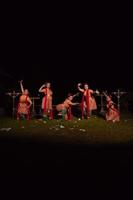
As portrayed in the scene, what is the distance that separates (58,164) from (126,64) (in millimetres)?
31672

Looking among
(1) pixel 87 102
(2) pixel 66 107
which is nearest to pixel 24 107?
(2) pixel 66 107

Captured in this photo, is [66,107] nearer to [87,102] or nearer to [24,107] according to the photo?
[87,102]

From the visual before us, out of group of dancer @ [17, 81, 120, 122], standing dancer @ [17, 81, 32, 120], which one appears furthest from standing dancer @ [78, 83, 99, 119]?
standing dancer @ [17, 81, 32, 120]

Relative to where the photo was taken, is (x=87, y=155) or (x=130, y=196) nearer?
(x=130, y=196)

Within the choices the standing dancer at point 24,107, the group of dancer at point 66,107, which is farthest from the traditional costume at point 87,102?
the standing dancer at point 24,107

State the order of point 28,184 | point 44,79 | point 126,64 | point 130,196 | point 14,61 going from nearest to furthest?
point 130,196 → point 28,184 → point 44,79 → point 14,61 → point 126,64

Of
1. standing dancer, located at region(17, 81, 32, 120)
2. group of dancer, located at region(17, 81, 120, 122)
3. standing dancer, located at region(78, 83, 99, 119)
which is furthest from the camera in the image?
standing dancer, located at region(78, 83, 99, 119)

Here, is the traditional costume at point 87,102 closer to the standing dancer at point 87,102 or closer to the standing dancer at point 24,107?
the standing dancer at point 87,102

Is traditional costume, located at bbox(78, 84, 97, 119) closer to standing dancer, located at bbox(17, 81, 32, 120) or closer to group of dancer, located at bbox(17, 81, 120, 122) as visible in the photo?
group of dancer, located at bbox(17, 81, 120, 122)

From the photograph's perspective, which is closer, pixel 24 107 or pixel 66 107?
pixel 66 107

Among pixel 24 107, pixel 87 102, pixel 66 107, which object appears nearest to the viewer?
pixel 66 107

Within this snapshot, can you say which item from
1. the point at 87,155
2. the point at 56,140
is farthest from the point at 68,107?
the point at 87,155

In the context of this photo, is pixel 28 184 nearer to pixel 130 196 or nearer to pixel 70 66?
pixel 130 196

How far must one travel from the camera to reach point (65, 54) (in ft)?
144
